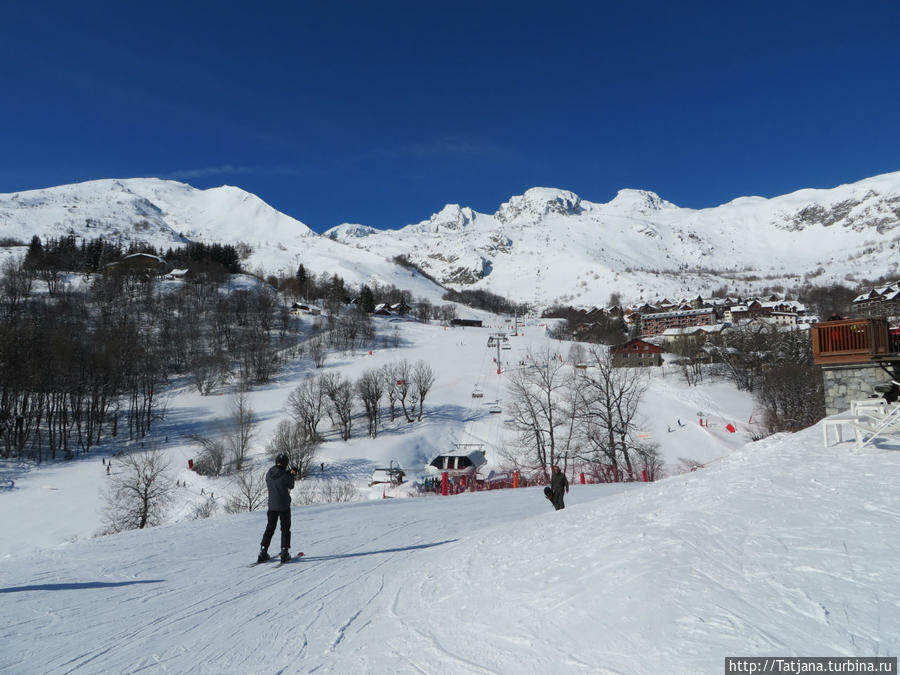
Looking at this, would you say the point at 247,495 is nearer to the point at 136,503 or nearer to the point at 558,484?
the point at 136,503

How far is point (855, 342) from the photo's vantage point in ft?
42.4

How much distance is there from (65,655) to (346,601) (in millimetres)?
2526

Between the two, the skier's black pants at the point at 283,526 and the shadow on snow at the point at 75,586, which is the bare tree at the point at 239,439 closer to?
the skier's black pants at the point at 283,526

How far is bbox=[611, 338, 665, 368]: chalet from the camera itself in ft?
238

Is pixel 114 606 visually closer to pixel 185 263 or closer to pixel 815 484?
pixel 815 484

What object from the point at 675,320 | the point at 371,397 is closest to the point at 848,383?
the point at 371,397

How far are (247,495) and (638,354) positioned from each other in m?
67.4

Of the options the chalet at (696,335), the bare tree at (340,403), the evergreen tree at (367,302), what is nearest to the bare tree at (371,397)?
the bare tree at (340,403)

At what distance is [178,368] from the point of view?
2889 inches

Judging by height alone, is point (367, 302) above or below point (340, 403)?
above

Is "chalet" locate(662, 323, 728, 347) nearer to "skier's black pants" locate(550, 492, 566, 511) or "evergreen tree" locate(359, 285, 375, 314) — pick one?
"evergreen tree" locate(359, 285, 375, 314)

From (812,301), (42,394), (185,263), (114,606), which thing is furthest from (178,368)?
(812,301)

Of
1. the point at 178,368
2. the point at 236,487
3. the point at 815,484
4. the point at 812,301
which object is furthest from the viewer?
the point at 812,301

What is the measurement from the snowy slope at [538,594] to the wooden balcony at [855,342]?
19.7 feet
